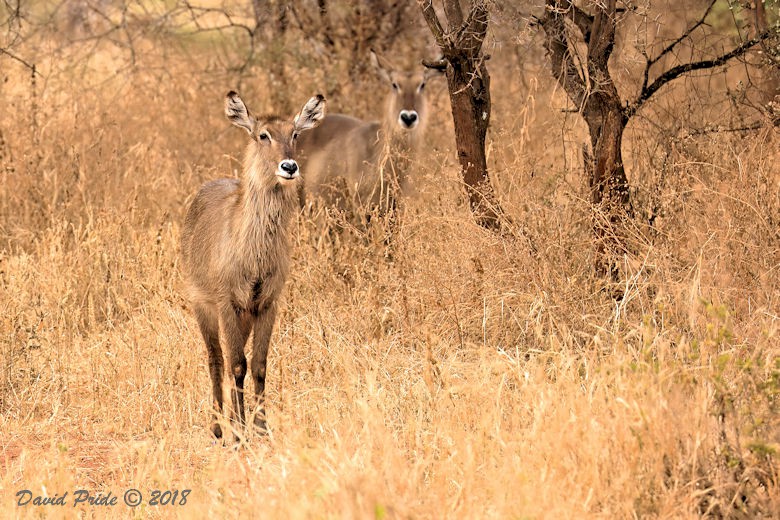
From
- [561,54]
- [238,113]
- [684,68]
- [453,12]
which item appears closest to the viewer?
[238,113]

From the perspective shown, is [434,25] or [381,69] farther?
[381,69]

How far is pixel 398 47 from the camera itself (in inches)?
470

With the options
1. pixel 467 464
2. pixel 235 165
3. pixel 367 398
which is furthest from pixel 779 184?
pixel 235 165

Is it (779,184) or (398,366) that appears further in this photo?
(779,184)

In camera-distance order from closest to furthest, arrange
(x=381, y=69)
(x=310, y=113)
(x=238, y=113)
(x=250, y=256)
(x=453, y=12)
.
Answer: (x=250, y=256), (x=238, y=113), (x=310, y=113), (x=453, y=12), (x=381, y=69)

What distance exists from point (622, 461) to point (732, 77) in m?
8.96

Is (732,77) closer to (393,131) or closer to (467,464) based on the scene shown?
(393,131)

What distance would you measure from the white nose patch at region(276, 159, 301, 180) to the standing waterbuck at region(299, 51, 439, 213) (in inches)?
121

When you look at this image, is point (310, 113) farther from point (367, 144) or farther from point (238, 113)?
point (367, 144)

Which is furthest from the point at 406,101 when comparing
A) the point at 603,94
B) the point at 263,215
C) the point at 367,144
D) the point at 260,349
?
the point at 260,349

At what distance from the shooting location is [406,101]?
9.23m

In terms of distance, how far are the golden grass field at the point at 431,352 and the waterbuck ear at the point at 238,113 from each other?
4.07 feet

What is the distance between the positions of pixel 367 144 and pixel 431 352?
15.5 ft

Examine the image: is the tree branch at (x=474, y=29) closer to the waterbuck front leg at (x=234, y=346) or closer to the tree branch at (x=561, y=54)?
the tree branch at (x=561, y=54)
